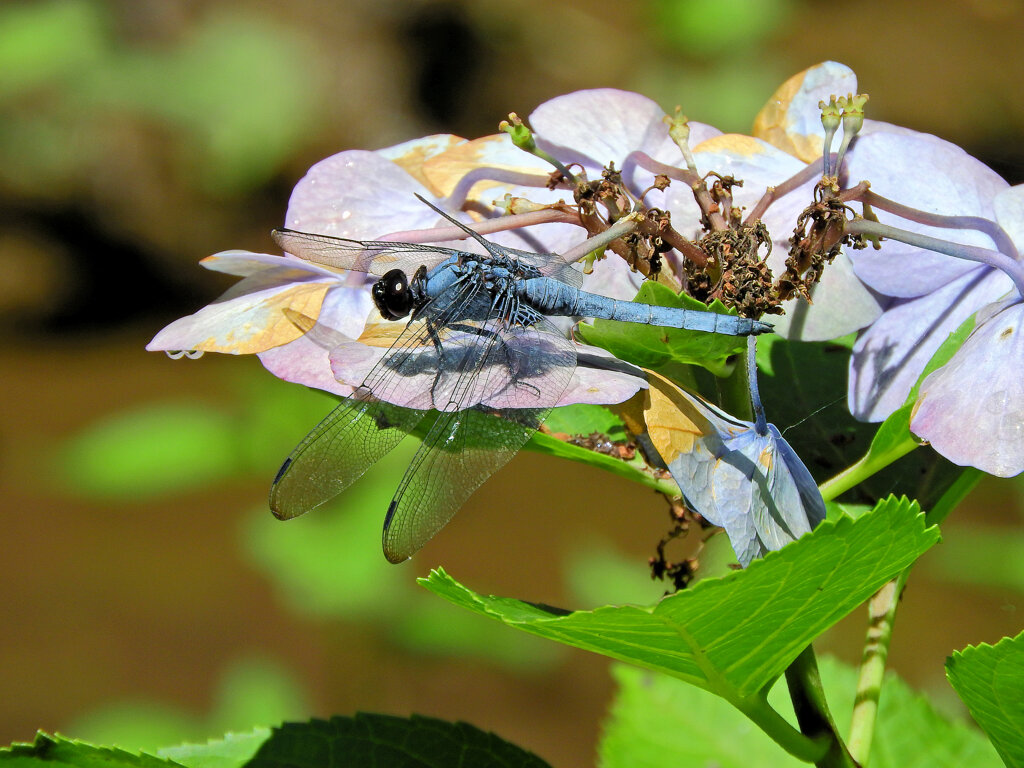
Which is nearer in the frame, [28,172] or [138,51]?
[138,51]

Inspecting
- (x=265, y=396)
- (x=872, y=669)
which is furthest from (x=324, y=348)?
(x=265, y=396)

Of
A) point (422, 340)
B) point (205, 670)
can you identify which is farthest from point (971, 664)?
point (205, 670)

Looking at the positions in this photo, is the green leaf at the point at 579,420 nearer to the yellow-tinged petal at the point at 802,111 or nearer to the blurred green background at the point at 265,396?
the yellow-tinged petal at the point at 802,111

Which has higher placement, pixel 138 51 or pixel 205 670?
pixel 138 51

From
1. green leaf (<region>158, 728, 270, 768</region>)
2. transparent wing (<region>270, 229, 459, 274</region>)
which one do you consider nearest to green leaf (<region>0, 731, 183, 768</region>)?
green leaf (<region>158, 728, 270, 768</region>)

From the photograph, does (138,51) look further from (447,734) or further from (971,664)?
(971,664)
